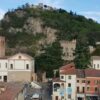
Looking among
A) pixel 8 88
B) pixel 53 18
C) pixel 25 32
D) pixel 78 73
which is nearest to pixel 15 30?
pixel 25 32

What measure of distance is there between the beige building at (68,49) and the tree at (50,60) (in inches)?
242

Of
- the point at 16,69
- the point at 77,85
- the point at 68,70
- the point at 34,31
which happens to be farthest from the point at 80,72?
Result: the point at 34,31

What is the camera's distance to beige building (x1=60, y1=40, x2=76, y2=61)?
79.9 m

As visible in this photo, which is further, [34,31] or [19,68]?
[34,31]

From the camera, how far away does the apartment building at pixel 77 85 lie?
6166cm

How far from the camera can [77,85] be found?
62.6 m

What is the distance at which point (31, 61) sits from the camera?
72188mm

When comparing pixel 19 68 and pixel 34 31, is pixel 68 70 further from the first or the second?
pixel 34 31

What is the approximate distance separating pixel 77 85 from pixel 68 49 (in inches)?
755

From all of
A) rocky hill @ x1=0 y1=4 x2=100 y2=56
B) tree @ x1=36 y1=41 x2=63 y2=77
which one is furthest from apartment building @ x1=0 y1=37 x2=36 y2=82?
rocky hill @ x1=0 y1=4 x2=100 y2=56

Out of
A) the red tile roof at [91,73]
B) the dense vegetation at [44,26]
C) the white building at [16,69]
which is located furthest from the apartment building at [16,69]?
the red tile roof at [91,73]

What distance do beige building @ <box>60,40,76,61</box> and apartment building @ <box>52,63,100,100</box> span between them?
16.2 meters

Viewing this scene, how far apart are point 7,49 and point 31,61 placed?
58.1 ft

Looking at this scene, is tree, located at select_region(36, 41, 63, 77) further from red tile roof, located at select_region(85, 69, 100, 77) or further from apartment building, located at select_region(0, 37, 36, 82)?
red tile roof, located at select_region(85, 69, 100, 77)
